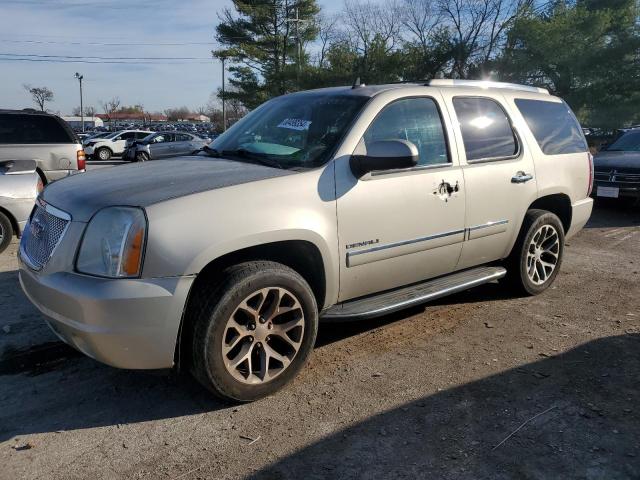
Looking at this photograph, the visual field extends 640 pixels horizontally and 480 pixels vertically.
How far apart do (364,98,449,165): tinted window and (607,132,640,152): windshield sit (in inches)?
327

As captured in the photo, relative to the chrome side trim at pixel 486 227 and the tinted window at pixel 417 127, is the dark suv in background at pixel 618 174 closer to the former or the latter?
the chrome side trim at pixel 486 227

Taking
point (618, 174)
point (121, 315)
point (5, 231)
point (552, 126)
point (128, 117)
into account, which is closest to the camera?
point (121, 315)

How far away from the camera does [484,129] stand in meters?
4.39

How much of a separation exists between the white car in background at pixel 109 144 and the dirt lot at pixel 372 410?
26895 millimetres

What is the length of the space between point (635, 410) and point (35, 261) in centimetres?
347

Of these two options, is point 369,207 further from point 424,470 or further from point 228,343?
point 424,470

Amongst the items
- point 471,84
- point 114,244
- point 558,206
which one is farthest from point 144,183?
Answer: point 558,206

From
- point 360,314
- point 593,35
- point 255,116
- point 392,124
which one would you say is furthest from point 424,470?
point 593,35

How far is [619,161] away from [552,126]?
225 inches

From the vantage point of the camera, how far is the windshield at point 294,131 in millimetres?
3582

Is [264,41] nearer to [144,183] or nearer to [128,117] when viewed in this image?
[144,183]

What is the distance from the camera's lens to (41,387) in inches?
133

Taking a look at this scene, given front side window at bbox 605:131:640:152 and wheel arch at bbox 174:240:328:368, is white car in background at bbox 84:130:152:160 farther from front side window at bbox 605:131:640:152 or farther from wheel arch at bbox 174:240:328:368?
wheel arch at bbox 174:240:328:368

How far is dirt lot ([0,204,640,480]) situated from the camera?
8.64 feet
